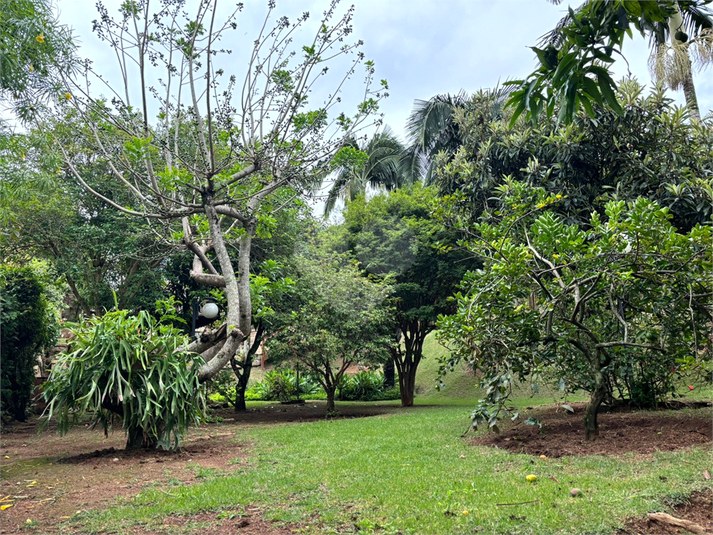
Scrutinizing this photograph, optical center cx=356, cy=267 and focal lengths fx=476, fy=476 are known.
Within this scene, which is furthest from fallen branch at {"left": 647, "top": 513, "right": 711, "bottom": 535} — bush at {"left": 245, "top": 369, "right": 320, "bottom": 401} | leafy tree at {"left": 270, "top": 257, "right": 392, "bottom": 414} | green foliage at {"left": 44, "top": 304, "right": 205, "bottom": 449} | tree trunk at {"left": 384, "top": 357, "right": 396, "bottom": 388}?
tree trunk at {"left": 384, "top": 357, "right": 396, "bottom": 388}

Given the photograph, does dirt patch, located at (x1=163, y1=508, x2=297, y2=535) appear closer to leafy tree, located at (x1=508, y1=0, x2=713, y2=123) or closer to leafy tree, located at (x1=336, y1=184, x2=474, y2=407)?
leafy tree, located at (x1=508, y1=0, x2=713, y2=123)

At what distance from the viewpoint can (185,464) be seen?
5.14 metres

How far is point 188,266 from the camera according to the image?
1245cm

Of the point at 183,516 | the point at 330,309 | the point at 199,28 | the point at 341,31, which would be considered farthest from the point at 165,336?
the point at 330,309

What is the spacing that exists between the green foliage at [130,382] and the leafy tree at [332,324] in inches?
201

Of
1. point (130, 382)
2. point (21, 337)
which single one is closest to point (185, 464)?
point (130, 382)

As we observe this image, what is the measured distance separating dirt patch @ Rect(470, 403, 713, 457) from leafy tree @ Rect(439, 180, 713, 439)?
34 centimetres

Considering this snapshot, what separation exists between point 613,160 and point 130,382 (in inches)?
304

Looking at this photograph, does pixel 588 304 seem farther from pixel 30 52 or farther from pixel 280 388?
pixel 280 388

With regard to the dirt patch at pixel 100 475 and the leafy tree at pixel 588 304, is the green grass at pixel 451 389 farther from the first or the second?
the dirt patch at pixel 100 475

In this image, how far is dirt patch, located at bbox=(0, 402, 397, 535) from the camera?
10.4 feet

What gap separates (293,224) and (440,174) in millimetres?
4413

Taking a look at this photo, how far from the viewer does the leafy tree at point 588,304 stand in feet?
14.9

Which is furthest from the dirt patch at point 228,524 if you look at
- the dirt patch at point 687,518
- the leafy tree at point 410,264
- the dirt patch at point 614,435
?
the leafy tree at point 410,264
